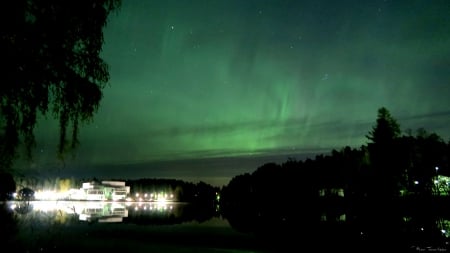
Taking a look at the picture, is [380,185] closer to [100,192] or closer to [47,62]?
[47,62]

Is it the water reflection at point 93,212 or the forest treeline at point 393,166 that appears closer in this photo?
the water reflection at point 93,212

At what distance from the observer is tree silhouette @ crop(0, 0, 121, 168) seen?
688cm

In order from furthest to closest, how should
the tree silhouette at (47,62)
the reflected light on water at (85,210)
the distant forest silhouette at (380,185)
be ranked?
the distant forest silhouette at (380,185)
the reflected light on water at (85,210)
the tree silhouette at (47,62)

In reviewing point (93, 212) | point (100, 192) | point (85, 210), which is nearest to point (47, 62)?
point (93, 212)

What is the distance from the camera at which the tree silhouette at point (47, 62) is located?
22.6 feet

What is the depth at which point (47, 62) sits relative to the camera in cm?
736

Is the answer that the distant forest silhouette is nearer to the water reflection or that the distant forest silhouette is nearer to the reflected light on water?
the water reflection

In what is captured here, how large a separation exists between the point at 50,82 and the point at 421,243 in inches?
833

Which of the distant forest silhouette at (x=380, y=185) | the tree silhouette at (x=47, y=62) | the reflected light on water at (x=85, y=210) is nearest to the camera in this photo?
the tree silhouette at (x=47, y=62)

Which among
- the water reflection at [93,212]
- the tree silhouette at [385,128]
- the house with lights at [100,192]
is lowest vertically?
the water reflection at [93,212]

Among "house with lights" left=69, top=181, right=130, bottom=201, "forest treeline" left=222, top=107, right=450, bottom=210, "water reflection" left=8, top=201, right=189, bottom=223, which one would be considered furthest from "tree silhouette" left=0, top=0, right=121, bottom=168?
"house with lights" left=69, top=181, right=130, bottom=201

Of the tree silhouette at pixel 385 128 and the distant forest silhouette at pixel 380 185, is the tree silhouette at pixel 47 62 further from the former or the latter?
the tree silhouette at pixel 385 128

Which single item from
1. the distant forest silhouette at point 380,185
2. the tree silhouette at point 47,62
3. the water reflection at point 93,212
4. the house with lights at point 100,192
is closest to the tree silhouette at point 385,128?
the distant forest silhouette at point 380,185

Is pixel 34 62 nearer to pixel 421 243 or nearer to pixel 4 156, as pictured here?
pixel 4 156
